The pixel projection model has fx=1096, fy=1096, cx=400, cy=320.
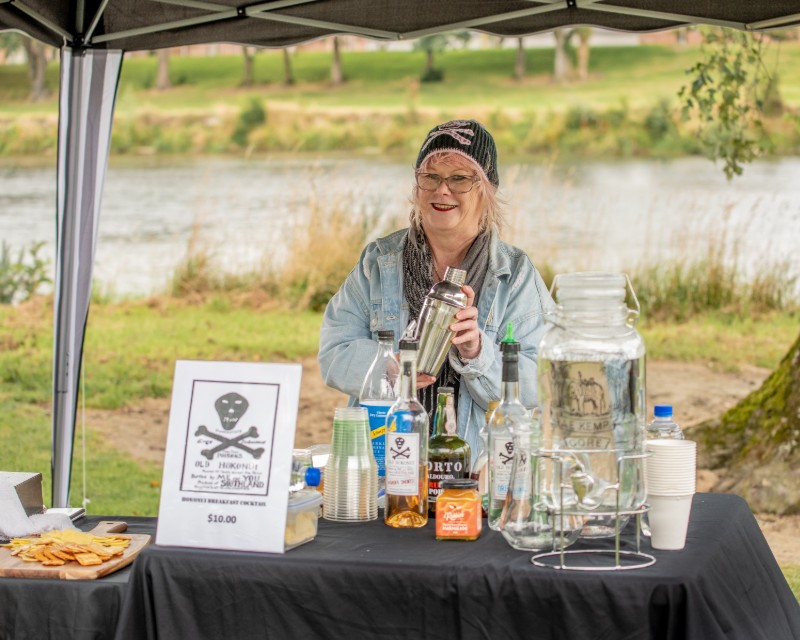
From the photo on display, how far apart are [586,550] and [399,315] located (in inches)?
43.2

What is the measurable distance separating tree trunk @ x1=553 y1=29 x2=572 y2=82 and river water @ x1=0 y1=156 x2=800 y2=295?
4.67 feet

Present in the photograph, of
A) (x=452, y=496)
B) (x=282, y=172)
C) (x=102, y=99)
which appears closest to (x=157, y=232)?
(x=282, y=172)

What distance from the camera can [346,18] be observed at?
3287 mm

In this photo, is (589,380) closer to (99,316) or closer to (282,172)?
(99,316)

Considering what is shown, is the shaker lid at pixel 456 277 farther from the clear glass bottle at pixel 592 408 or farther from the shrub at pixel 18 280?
the shrub at pixel 18 280

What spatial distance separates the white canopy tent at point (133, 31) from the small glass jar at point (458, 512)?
1.79 m

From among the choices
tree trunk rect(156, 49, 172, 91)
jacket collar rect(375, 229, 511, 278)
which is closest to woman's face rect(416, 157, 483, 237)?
jacket collar rect(375, 229, 511, 278)

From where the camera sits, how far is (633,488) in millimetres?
1662

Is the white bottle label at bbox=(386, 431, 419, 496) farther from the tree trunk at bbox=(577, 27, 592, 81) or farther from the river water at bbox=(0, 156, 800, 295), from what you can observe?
the tree trunk at bbox=(577, 27, 592, 81)

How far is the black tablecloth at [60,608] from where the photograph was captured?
1.81 m

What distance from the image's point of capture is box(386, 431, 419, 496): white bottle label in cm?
182

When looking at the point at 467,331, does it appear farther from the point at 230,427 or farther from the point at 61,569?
the point at 61,569

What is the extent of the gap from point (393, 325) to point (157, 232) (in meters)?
7.93

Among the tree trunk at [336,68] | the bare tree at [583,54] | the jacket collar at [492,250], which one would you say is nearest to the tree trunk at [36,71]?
the tree trunk at [336,68]
